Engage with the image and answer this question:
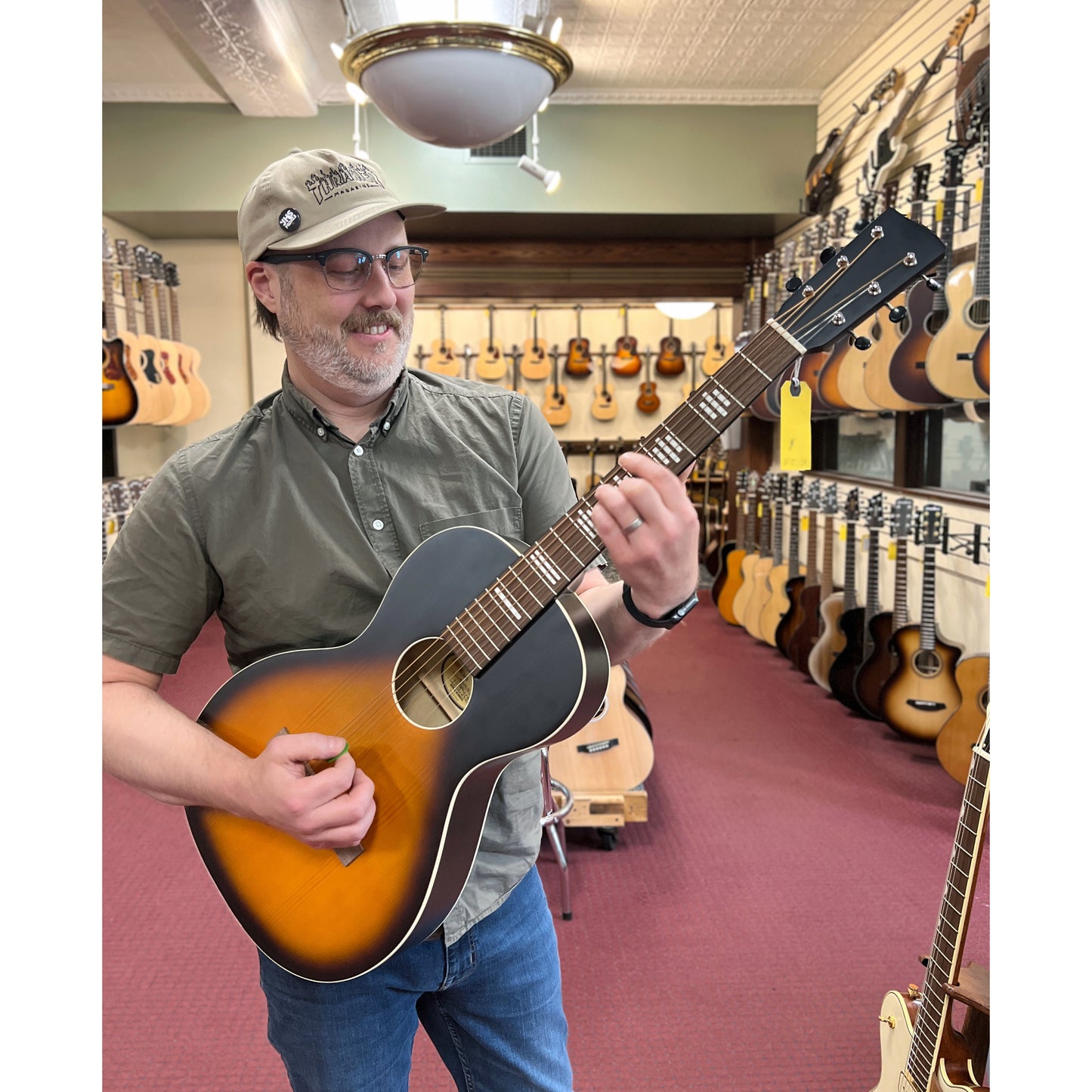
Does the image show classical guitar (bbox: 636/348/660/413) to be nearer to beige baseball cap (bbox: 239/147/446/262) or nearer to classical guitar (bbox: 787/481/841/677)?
classical guitar (bbox: 787/481/841/677)

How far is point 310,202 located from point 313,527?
1.24ft

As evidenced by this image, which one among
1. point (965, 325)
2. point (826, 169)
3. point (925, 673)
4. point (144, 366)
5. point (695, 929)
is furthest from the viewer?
point (144, 366)

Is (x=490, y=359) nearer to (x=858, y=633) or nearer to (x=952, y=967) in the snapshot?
(x=858, y=633)

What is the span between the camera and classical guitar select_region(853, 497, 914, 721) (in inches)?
157

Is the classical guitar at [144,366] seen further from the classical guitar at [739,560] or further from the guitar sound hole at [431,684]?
the guitar sound hole at [431,684]

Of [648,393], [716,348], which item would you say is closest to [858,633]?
[716,348]

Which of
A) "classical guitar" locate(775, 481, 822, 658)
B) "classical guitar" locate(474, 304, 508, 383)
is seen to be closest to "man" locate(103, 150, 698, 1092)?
"classical guitar" locate(775, 481, 822, 658)

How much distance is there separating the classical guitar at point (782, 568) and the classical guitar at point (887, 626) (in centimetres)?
122

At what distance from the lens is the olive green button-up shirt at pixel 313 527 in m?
1.12

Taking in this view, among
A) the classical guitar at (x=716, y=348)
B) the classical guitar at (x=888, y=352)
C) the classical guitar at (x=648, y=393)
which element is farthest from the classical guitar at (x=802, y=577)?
the classical guitar at (x=648, y=393)

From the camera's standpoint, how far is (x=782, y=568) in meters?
5.58

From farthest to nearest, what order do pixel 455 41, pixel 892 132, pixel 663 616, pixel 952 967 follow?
pixel 892 132, pixel 455 41, pixel 952 967, pixel 663 616

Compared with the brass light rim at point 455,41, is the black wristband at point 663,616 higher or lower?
lower
